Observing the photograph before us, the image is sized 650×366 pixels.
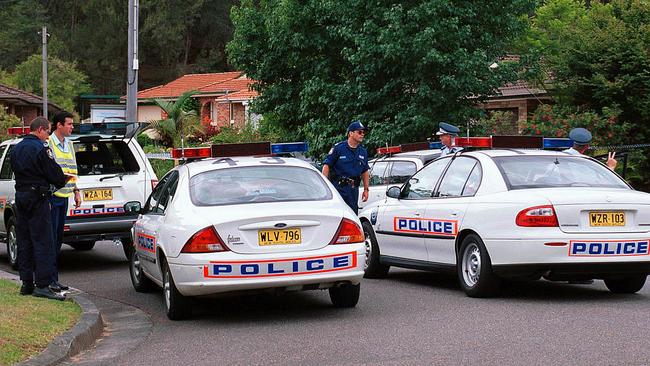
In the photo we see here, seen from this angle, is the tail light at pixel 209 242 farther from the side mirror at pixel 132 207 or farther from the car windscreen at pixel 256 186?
the side mirror at pixel 132 207

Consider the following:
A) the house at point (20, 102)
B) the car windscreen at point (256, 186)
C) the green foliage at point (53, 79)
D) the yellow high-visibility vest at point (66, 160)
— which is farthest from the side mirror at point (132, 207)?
the green foliage at point (53, 79)

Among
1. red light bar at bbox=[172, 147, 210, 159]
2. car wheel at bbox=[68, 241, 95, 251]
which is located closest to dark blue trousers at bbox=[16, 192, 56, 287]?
red light bar at bbox=[172, 147, 210, 159]

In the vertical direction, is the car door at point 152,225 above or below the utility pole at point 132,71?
below

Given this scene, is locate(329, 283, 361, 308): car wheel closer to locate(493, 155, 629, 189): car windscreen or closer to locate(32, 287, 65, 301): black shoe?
locate(493, 155, 629, 189): car windscreen

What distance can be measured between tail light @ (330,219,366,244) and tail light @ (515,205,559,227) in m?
1.52

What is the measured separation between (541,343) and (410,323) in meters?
1.46

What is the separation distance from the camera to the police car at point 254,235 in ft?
29.3

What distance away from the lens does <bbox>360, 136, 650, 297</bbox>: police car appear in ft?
31.5

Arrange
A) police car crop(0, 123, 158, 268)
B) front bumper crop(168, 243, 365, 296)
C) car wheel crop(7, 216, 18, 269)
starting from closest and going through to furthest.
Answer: front bumper crop(168, 243, 365, 296) < police car crop(0, 123, 158, 268) < car wheel crop(7, 216, 18, 269)

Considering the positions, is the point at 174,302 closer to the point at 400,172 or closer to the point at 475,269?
the point at 475,269

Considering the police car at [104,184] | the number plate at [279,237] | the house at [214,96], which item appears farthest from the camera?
the house at [214,96]

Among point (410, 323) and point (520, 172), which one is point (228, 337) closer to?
point (410, 323)

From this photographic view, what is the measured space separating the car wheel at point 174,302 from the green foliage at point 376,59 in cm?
1363

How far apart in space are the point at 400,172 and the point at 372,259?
Result: 3.45m
